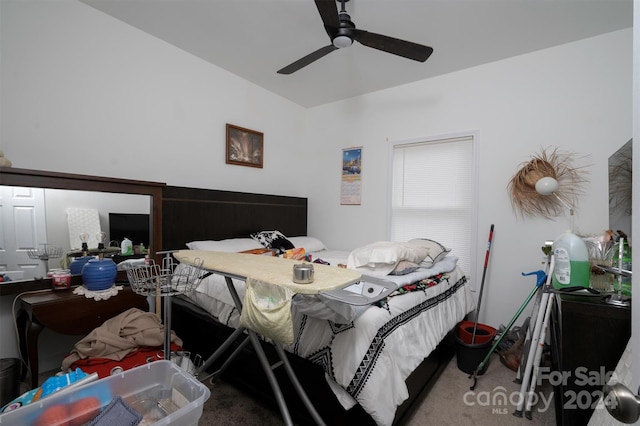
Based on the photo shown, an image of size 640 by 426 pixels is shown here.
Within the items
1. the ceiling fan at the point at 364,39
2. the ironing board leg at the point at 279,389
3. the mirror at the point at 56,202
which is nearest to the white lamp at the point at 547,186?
the ceiling fan at the point at 364,39

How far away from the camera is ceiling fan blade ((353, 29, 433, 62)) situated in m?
1.86

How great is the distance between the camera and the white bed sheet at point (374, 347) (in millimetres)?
1271

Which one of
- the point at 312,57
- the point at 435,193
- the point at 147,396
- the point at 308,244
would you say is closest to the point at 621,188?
the point at 435,193

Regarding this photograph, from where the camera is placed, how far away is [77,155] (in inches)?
85.0

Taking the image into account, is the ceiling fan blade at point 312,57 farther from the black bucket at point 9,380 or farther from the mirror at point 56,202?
the black bucket at point 9,380

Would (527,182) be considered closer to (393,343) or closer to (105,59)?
(393,343)

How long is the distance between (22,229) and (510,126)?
12.9ft

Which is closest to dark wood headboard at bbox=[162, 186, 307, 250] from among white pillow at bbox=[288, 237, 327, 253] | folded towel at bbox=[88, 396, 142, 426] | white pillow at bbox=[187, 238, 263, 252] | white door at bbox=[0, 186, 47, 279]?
white pillow at bbox=[187, 238, 263, 252]

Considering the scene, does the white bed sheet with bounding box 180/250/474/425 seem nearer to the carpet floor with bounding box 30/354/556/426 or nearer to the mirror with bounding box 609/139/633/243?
the carpet floor with bounding box 30/354/556/426

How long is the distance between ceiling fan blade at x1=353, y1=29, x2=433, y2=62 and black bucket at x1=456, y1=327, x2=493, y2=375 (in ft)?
7.08

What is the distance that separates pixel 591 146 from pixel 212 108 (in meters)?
3.49

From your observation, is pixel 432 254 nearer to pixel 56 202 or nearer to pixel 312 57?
pixel 312 57

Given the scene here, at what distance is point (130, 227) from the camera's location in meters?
2.22

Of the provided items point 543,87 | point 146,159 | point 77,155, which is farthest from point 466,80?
point 77,155
